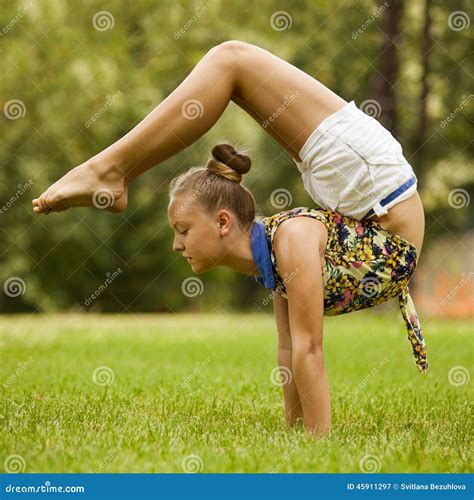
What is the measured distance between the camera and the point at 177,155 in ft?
43.4

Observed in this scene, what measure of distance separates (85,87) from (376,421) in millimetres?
13098

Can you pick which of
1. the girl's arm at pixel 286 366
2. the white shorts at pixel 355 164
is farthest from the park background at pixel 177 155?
the white shorts at pixel 355 164

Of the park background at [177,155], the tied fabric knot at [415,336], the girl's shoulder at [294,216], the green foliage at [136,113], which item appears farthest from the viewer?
the green foliage at [136,113]

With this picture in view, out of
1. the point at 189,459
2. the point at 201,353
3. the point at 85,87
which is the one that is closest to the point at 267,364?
the point at 201,353

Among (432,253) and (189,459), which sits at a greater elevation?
(189,459)

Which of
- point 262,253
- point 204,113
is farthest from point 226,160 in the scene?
point 262,253

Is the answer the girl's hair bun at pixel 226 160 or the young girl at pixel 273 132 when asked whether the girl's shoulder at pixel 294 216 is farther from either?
the girl's hair bun at pixel 226 160

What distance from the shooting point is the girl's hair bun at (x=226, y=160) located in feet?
9.42

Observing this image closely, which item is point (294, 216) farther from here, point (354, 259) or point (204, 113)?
point (204, 113)

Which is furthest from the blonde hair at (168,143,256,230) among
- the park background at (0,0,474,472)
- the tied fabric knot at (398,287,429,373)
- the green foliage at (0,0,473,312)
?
the green foliage at (0,0,473,312)

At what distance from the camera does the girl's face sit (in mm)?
2834

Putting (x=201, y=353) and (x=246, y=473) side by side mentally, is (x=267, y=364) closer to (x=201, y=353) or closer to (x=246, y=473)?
(x=201, y=353)

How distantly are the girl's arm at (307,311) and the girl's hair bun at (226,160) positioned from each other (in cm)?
31

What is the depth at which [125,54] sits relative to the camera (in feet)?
54.0
